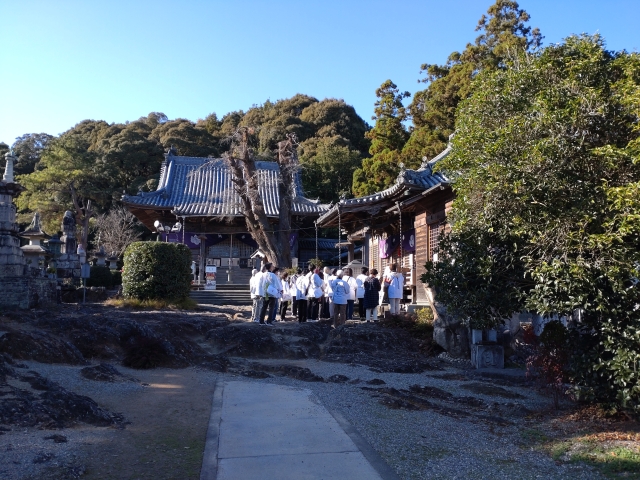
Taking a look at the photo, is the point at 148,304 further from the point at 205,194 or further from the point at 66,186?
the point at 66,186

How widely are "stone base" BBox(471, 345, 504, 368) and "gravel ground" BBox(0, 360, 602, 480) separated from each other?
5.99ft

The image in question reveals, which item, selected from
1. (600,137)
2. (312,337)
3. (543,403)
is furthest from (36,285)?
(600,137)

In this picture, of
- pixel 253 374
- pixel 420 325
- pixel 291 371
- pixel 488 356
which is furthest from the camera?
pixel 420 325

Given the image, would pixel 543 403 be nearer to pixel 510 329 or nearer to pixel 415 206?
pixel 510 329

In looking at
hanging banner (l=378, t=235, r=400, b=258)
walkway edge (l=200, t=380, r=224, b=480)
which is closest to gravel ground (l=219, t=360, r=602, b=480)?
walkway edge (l=200, t=380, r=224, b=480)

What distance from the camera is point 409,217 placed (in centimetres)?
1936

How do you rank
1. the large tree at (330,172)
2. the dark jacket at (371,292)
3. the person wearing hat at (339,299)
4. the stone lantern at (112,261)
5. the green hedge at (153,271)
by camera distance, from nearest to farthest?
the person wearing hat at (339,299) → the dark jacket at (371,292) → the green hedge at (153,271) → the stone lantern at (112,261) → the large tree at (330,172)

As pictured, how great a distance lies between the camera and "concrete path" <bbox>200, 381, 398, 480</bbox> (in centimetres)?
481

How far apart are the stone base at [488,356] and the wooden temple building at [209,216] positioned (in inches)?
833

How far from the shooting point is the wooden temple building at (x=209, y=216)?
32.0 m

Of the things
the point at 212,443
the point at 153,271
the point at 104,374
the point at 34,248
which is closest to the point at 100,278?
the point at 34,248

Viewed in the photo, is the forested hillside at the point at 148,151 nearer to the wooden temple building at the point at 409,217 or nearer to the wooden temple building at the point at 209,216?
the wooden temple building at the point at 209,216

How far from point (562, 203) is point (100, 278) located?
24.5 metres

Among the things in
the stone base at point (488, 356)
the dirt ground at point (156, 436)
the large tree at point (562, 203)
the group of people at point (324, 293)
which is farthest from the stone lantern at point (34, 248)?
the large tree at point (562, 203)
